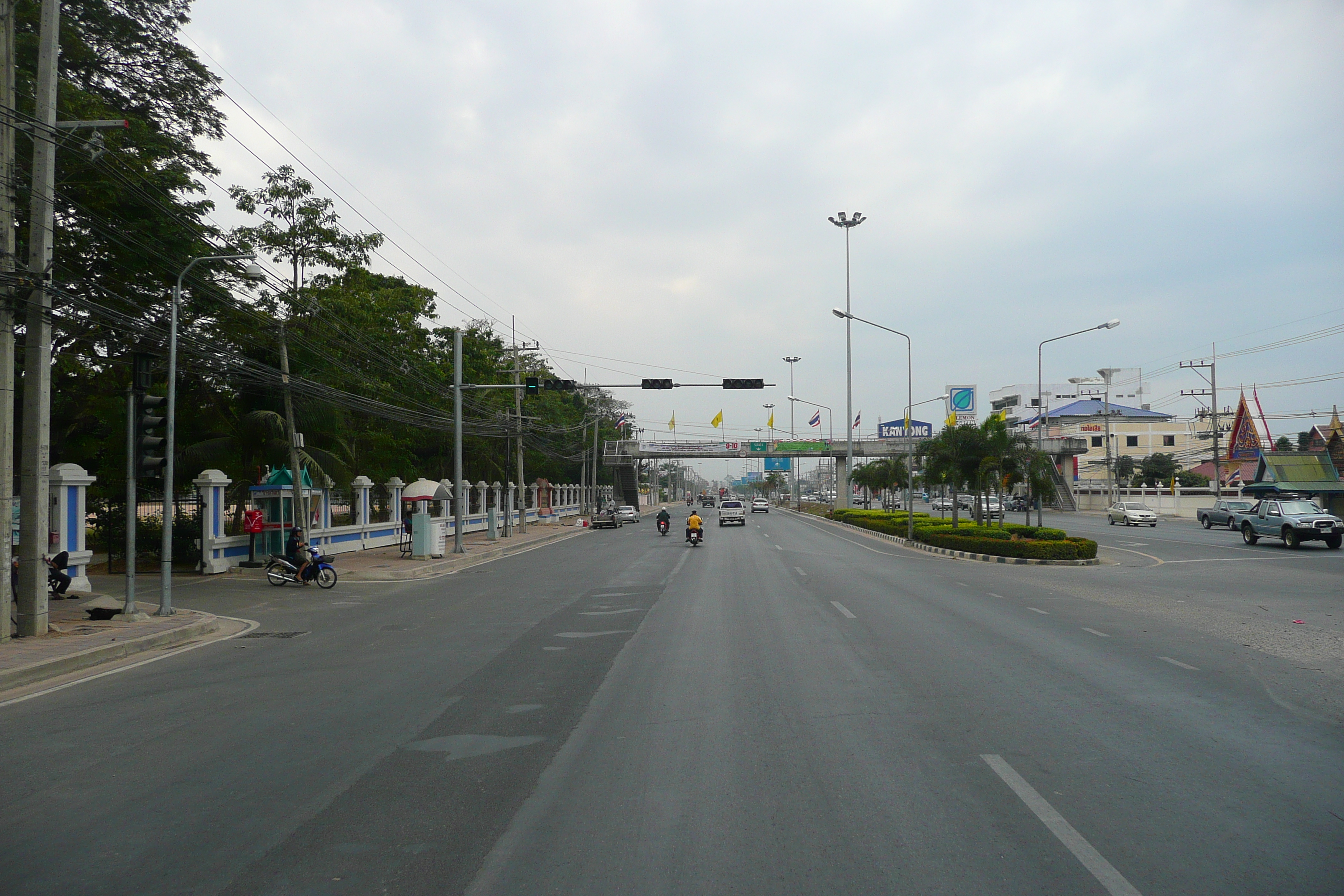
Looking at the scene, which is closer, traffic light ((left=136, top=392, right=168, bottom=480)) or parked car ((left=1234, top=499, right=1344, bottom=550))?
traffic light ((left=136, top=392, right=168, bottom=480))

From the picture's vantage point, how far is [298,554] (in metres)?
19.9

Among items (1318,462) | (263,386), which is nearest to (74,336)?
(263,386)

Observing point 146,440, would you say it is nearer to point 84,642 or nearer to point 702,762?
point 84,642

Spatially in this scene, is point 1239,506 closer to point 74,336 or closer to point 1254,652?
point 1254,652

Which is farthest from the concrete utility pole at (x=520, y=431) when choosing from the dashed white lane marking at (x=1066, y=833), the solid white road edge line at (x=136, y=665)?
the dashed white lane marking at (x=1066, y=833)

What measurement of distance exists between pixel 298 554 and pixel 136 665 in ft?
32.1

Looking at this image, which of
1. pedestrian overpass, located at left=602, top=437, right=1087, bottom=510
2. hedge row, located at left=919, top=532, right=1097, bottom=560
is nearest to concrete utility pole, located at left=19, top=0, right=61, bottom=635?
hedge row, located at left=919, top=532, right=1097, bottom=560

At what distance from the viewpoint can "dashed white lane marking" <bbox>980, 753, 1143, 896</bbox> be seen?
4.02 metres

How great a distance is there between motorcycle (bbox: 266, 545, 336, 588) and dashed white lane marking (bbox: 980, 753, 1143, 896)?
1695 centimetres

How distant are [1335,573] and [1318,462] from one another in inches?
1478

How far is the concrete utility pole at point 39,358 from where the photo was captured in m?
11.5

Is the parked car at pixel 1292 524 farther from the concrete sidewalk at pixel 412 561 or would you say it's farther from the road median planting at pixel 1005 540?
the concrete sidewalk at pixel 412 561

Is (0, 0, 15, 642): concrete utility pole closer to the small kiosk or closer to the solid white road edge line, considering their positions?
the solid white road edge line

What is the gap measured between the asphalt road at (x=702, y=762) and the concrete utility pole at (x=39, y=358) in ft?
8.44
